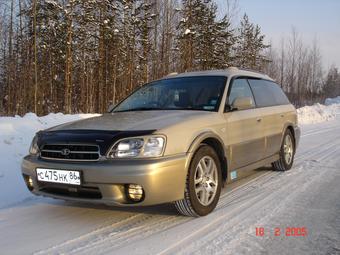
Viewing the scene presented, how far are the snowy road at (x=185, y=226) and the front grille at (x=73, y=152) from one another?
667mm

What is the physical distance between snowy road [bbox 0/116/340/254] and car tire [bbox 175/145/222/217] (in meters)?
0.11

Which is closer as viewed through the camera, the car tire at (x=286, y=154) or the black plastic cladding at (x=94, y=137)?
the black plastic cladding at (x=94, y=137)

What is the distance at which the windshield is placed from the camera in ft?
15.2

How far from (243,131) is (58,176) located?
2.36 meters

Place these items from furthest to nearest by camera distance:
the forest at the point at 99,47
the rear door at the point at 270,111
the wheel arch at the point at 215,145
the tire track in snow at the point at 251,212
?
the forest at the point at 99,47, the rear door at the point at 270,111, the wheel arch at the point at 215,145, the tire track in snow at the point at 251,212

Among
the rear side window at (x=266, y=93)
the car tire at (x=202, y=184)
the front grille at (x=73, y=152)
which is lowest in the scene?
the car tire at (x=202, y=184)

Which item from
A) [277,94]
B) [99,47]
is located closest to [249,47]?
[99,47]

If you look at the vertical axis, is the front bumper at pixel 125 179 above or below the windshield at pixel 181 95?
below

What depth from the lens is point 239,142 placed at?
4.72m

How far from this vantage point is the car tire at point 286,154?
6.28 m

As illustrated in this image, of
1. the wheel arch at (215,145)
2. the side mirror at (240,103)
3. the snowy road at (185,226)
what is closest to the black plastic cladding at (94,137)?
the wheel arch at (215,145)

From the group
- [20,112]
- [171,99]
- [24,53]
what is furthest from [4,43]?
[171,99]

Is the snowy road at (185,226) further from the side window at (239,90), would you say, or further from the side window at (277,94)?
the side window at (277,94)
